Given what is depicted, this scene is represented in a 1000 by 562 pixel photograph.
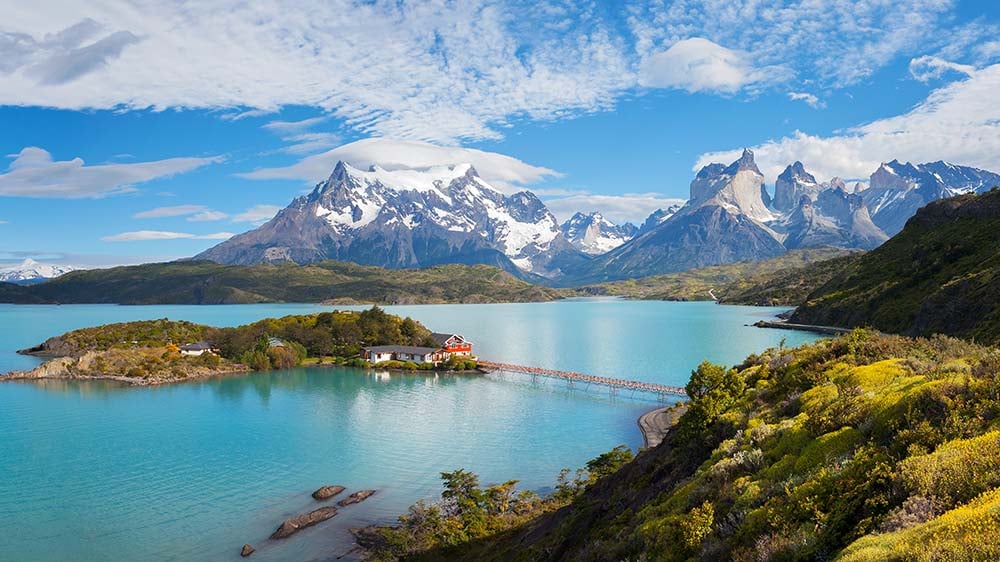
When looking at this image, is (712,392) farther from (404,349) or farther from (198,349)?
(198,349)

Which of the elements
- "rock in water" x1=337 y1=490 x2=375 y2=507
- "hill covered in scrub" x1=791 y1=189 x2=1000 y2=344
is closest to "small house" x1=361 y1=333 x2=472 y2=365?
"rock in water" x1=337 y1=490 x2=375 y2=507

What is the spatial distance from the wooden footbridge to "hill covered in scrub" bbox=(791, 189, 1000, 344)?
90.3ft

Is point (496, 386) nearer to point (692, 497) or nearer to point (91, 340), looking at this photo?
point (692, 497)

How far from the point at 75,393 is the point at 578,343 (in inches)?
4336

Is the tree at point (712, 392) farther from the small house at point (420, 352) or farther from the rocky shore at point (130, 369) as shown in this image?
the rocky shore at point (130, 369)

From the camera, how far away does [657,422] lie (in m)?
68.7

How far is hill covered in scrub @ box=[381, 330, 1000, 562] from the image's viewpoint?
936cm

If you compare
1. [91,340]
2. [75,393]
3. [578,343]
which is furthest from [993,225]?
[91,340]

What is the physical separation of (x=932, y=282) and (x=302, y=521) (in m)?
124

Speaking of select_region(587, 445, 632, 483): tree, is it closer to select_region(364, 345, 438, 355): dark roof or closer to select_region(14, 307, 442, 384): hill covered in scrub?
select_region(364, 345, 438, 355): dark roof

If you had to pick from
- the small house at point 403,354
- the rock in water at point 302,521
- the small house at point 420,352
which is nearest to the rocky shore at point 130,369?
the small house at point 403,354

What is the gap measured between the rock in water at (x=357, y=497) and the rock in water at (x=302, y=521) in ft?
4.35

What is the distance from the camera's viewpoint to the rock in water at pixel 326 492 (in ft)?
153

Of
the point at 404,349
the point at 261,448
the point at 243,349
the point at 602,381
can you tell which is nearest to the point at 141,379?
the point at 243,349
